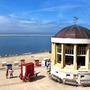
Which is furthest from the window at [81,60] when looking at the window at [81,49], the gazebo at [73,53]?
the window at [81,49]

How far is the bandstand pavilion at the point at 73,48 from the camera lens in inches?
863

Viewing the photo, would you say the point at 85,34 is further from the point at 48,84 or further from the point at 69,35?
the point at 48,84

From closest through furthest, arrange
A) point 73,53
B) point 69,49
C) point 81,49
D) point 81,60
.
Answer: point 81,49 → point 73,53 → point 69,49 → point 81,60

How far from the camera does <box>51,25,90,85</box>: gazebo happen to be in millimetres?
21750

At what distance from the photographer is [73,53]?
22641 mm

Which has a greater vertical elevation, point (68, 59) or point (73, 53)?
point (73, 53)

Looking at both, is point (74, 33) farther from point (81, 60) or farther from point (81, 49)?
point (81, 60)

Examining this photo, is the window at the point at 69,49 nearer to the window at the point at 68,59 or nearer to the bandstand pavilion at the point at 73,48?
the bandstand pavilion at the point at 73,48

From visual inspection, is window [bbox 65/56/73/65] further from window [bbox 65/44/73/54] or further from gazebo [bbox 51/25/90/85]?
window [bbox 65/44/73/54]

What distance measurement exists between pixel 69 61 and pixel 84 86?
4.11 metres

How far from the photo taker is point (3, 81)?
75.8 ft

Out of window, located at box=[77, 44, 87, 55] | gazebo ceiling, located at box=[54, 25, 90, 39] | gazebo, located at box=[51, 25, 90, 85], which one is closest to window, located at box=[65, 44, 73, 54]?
Result: gazebo, located at box=[51, 25, 90, 85]

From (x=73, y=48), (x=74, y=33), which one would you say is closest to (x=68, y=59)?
(x=73, y=48)

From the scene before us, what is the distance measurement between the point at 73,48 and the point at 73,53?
58 cm
